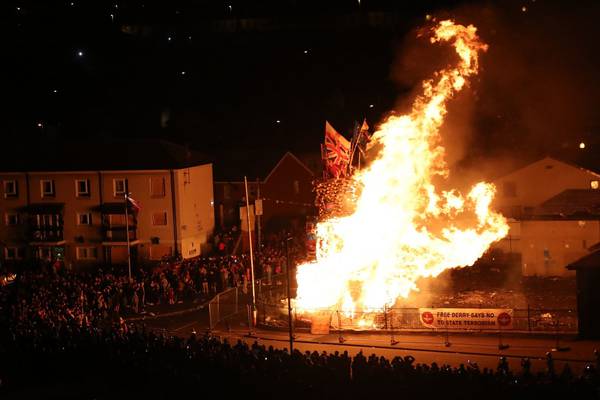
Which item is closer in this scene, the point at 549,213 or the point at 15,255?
the point at 549,213

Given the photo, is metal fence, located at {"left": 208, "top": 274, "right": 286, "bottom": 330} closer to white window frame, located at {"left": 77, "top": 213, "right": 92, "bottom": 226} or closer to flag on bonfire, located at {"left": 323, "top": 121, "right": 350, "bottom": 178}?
flag on bonfire, located at {"left": 323, "top": 121, "right": 350, "bottom": 178}

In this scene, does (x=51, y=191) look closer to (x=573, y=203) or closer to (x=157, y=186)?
(x=157, y=186)

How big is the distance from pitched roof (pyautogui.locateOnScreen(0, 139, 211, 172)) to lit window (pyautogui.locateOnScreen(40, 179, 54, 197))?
724mm

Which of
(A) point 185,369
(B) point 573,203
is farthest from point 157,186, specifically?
(A) point 185,369

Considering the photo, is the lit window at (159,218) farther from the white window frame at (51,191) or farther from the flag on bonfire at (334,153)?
the flag on bonfire at (334,153)

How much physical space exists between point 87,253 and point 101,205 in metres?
2.95

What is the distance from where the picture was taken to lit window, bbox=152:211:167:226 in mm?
46969

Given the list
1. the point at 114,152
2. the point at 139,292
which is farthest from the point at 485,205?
the point at 114,152

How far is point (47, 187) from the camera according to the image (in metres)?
48.3

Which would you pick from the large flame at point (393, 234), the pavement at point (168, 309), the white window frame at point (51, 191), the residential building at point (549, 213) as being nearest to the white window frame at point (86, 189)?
the white window frame at point (51, 191)

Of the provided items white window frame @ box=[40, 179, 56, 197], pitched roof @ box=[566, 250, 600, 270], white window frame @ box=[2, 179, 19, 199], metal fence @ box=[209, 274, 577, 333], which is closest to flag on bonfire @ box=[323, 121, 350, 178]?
metal fence @ box=[209, 274, 577, 333]

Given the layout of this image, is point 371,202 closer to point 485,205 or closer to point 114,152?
point 485,205

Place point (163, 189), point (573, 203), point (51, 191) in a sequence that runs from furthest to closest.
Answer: point (51, 191), point (163, 189), point (573, 203)

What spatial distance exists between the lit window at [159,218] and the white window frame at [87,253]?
3.88 meters
